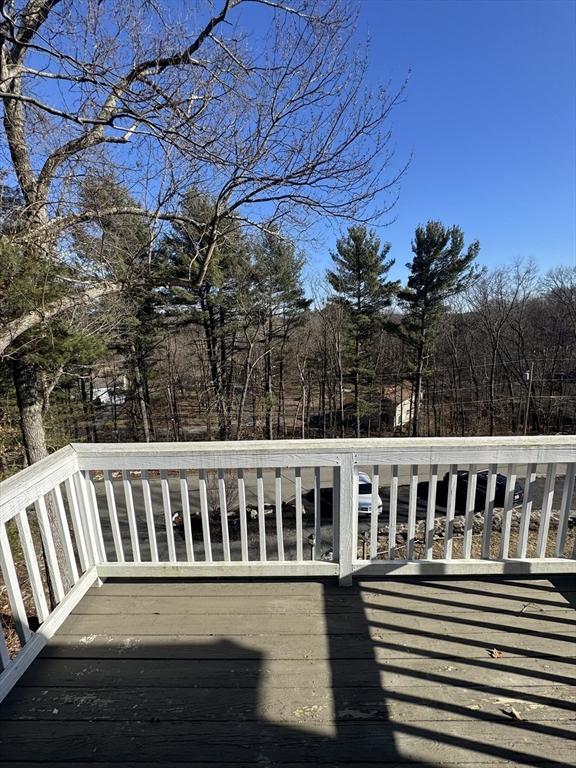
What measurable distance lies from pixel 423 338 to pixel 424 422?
6.01 m

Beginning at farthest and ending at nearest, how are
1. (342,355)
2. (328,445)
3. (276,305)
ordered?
(342,355) → (276,305) → (328,445)

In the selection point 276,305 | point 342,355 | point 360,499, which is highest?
point 276,305

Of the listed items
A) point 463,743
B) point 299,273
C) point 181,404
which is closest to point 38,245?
point 463,743

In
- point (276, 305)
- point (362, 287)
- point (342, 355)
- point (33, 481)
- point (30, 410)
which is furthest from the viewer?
point (342, 355)

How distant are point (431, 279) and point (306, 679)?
1715 cm

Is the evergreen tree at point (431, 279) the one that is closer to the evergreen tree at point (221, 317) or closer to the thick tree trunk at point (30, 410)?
the evergreen tree at point (221, 317)

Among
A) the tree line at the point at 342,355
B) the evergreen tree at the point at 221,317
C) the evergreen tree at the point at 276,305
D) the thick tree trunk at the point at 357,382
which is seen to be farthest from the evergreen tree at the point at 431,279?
the evergreen tree at the point at 221,317

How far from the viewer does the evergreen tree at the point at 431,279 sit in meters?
16.1

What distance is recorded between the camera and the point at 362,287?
17.0m

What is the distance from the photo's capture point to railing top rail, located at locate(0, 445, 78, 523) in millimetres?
1586

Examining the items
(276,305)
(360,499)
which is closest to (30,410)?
(360,499)

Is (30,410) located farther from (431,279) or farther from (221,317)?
(431,279)

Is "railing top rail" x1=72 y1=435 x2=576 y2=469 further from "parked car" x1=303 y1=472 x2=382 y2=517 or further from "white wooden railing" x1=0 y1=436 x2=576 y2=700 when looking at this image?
"parked car" x1=303 y1=472 x2=382 y2=517

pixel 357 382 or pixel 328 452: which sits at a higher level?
pixel 328 452
